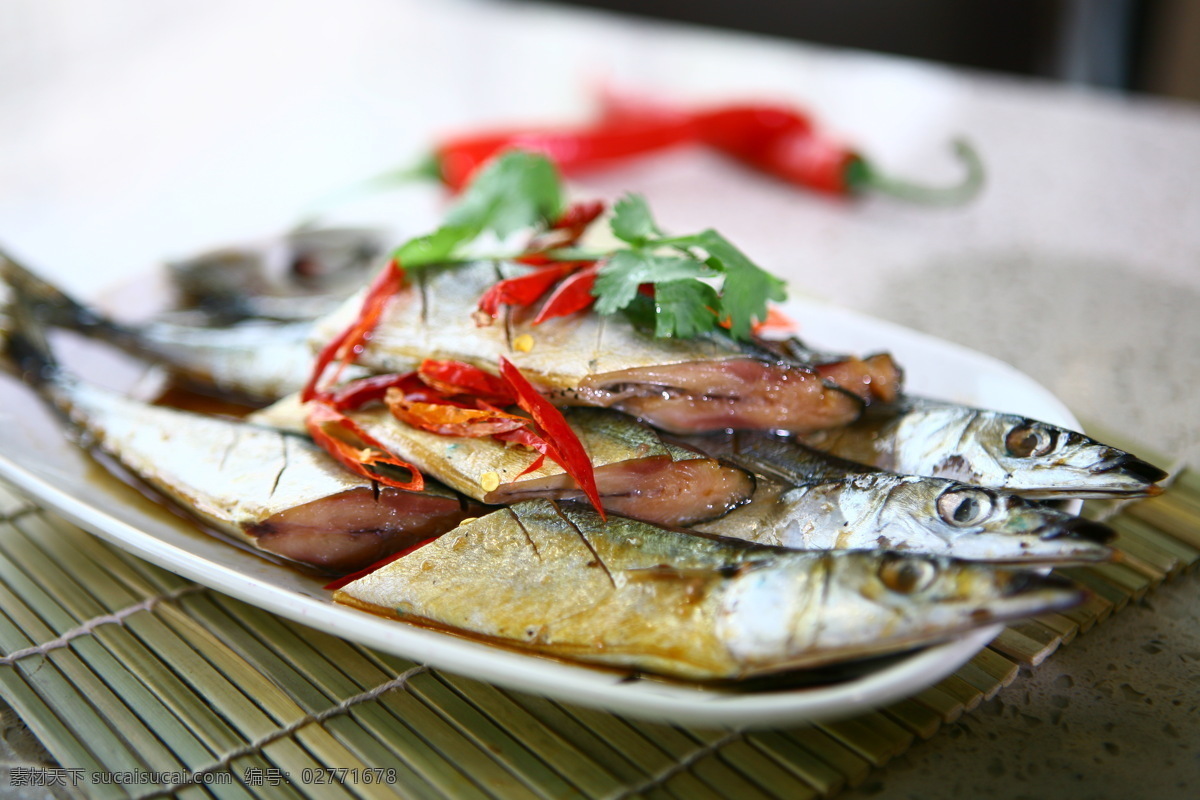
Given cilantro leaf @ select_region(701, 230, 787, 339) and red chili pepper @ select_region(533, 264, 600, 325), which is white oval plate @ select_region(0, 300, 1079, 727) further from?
red chili pepper @ select_region(533, 264, 600, 325)

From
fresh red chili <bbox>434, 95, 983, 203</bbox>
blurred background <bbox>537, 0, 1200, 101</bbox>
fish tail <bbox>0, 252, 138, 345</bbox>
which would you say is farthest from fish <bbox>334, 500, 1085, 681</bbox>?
blurred background <bbox>537, 0, 1200, 101</bbox>

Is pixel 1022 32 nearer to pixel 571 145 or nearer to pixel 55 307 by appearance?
pixel 571 145

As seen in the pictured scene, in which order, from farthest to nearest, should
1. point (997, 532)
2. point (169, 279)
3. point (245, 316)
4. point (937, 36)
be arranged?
point (937, 36) → point (169, 279) → point (245, 316) → point (997, 532)

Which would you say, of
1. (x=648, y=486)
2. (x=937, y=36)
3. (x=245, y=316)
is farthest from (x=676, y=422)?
(x=937, y=36)

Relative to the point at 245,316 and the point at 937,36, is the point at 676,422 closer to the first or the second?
the point at 245,316

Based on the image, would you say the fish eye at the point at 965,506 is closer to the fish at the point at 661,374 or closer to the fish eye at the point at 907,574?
the fish eye at the point at 907,574

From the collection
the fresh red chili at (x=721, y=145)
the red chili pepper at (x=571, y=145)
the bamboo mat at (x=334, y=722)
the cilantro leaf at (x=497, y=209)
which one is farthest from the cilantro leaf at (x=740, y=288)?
the red chili pepper at (x=571, y=145)
